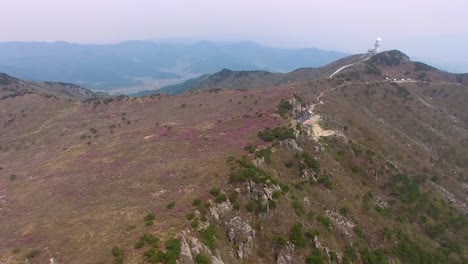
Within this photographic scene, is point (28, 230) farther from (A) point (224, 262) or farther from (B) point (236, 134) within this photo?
(B) point (236, 134)

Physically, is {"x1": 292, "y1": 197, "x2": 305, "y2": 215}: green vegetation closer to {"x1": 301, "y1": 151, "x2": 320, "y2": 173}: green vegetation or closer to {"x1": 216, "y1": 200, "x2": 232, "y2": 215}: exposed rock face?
{"x1": 216, "y1": 200, "x2": 232, "y2": 215}: exposed rock face

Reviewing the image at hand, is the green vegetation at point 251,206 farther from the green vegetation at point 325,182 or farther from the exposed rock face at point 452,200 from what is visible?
the exposed rock face at point 452,200

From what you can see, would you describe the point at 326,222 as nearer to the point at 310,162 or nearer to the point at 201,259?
the point at 310,162

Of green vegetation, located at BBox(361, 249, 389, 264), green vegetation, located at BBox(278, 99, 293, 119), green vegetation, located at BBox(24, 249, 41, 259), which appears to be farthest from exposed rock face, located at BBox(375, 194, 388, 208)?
green vegetation, located at BBox(24, 249, 41, 259)

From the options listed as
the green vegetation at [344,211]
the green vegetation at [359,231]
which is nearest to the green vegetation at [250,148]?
the green vegetation at [344,211]

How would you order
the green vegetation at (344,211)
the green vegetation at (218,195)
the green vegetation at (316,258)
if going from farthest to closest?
the green vegetation at (344,211) → the green vegetation at (316,258) → the green vegetation at (218,195)

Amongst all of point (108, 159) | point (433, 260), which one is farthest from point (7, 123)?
point (433, 260)
